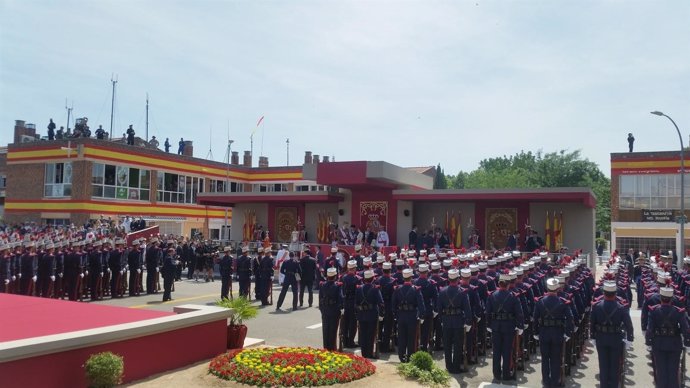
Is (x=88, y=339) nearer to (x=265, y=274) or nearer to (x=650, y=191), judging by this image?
(x=265, y=274)

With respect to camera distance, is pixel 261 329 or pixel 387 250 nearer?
pixel 261 329

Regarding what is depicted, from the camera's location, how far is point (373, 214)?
1071 inches

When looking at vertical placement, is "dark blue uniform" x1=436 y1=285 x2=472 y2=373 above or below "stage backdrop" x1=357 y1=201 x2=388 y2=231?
below

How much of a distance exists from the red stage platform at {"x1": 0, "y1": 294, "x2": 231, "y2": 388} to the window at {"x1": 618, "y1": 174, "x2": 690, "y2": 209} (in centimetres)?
3366

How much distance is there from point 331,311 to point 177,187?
30331 mm

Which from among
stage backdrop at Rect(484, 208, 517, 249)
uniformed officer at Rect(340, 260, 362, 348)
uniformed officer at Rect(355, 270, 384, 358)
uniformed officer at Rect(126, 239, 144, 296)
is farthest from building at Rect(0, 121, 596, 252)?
uniformed officer at Rect(355, 270, 384, 358)

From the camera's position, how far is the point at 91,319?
1000 cm

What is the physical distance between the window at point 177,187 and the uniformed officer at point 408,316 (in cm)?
3004

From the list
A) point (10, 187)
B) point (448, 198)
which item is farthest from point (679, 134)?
point (10, 187)

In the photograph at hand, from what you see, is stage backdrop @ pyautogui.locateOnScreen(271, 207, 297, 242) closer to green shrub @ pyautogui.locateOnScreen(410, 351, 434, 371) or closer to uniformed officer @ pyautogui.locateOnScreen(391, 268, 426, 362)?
uniformed officer @ pyautogui.locateOnScreen(391, 268, 426, 362)

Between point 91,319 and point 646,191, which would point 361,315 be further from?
point 646,191

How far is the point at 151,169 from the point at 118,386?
102 ft

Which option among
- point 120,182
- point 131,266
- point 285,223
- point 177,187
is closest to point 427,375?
point 131,266

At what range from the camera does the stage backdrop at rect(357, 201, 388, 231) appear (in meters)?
26.9
